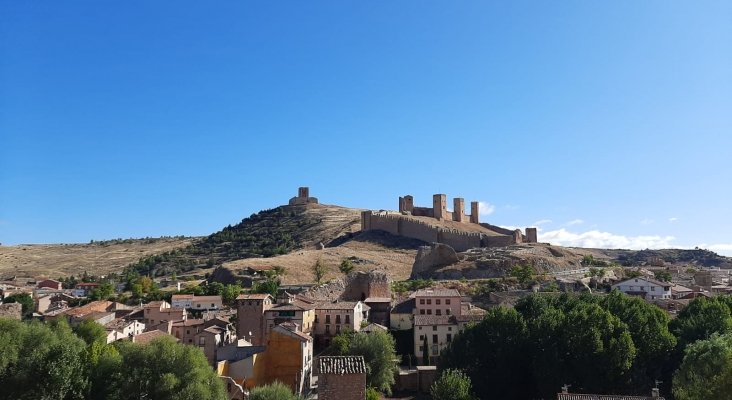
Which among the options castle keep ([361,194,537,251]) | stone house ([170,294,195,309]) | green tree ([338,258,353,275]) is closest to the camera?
stone house ([170,294,195,309])

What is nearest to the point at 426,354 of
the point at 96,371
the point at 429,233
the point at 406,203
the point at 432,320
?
the point at 432,320

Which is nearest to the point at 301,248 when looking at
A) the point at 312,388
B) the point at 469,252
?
the point at 469,252

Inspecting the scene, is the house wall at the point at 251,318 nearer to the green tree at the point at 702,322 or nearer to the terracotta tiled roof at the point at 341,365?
the terracotta tiled roof at the point at 341,365

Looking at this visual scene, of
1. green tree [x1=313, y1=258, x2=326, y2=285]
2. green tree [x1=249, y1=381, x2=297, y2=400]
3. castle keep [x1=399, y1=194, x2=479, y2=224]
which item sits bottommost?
green tree [x1=249, y1=381, x2=297, y2=400]

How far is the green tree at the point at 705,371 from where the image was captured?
19469 mm

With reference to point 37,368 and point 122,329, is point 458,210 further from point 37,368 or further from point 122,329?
point 37,368

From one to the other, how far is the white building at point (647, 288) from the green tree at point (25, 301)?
175ft

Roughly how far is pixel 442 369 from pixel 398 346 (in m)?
9.64

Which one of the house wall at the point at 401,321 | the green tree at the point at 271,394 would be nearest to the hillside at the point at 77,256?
the house wall at the point at 401,321

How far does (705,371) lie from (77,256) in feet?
424

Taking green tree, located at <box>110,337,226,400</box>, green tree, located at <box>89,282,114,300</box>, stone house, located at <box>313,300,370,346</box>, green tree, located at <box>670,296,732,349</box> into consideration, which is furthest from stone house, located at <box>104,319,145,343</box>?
green tree, located at <box>670,296,732,349</box>

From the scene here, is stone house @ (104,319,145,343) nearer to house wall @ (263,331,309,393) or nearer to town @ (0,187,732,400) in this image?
town @ (0,187,732,400)

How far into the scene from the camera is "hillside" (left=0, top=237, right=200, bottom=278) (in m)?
111

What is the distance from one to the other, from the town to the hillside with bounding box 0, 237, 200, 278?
109 ft
